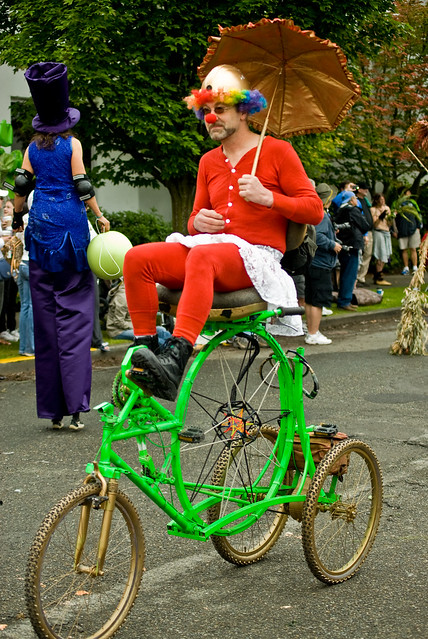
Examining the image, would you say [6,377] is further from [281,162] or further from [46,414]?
[281,162]

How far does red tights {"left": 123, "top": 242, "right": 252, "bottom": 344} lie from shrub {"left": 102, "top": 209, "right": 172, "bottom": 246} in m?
13.0

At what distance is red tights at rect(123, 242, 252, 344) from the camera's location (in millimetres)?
3719

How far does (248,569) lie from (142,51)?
10432mm

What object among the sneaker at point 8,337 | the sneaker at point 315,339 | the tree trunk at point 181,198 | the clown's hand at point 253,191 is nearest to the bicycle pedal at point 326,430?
the clown's hand at point 253,191

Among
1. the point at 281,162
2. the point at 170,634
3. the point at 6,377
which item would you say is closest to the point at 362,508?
the point at 170,634

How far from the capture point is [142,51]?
1355cm

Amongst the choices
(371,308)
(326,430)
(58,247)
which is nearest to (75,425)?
(58,247)

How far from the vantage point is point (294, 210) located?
13.5ft

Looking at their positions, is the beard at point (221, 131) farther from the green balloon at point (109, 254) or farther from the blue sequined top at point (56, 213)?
the blue sequined top at point (56, 213)

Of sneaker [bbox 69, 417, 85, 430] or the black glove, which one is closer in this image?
the black glove

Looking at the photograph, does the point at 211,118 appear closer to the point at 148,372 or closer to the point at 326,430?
the point at 148,372

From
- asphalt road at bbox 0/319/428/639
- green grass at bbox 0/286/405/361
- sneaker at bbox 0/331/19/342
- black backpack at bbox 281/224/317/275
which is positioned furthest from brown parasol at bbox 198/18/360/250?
sneaker at bbox 0/331/19/342

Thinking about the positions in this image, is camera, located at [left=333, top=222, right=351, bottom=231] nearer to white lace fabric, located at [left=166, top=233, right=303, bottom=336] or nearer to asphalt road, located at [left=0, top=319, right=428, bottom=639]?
asphalt road, located at [left=0, top=319, right=428, bottom=639]

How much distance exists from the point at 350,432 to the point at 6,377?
4040 mm
